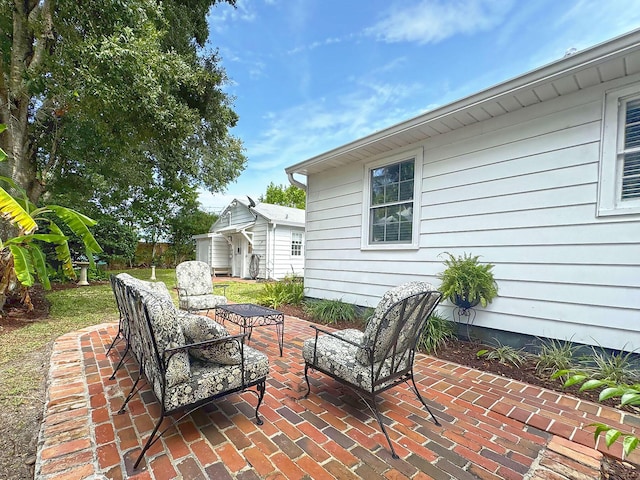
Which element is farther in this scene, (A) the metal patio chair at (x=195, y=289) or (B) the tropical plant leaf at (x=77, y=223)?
(A) the metal patio chair at (x=195, y=289)

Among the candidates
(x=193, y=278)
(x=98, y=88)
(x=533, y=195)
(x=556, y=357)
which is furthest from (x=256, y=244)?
(x=556, y=357)

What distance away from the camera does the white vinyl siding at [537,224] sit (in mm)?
3340

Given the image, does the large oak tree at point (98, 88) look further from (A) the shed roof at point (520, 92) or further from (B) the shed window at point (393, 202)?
(B) the shed window at point (393, 202)

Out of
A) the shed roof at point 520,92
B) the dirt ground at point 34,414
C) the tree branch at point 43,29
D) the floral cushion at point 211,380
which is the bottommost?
the dirt ground at point 34,414

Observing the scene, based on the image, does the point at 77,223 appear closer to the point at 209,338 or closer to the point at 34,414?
the point at 34,414

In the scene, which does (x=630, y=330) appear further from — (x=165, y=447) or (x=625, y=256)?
(x=165, y=447)

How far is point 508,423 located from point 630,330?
2.08 m

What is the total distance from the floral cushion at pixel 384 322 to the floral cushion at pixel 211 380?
946 mm

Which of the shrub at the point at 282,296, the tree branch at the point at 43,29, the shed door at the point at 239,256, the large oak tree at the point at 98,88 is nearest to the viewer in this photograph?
the large oak tree at the point at 98,88

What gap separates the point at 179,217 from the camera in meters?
18.8

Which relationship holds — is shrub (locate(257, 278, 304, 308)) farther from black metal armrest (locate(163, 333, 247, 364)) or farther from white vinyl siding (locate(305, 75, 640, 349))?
black metal armrest (locate(163, 333, 247, 364))

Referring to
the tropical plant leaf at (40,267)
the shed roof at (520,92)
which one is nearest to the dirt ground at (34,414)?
the tropical plant leaf at (40,267)

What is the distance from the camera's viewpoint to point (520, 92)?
3.66 m

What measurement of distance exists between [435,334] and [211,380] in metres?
3.44
